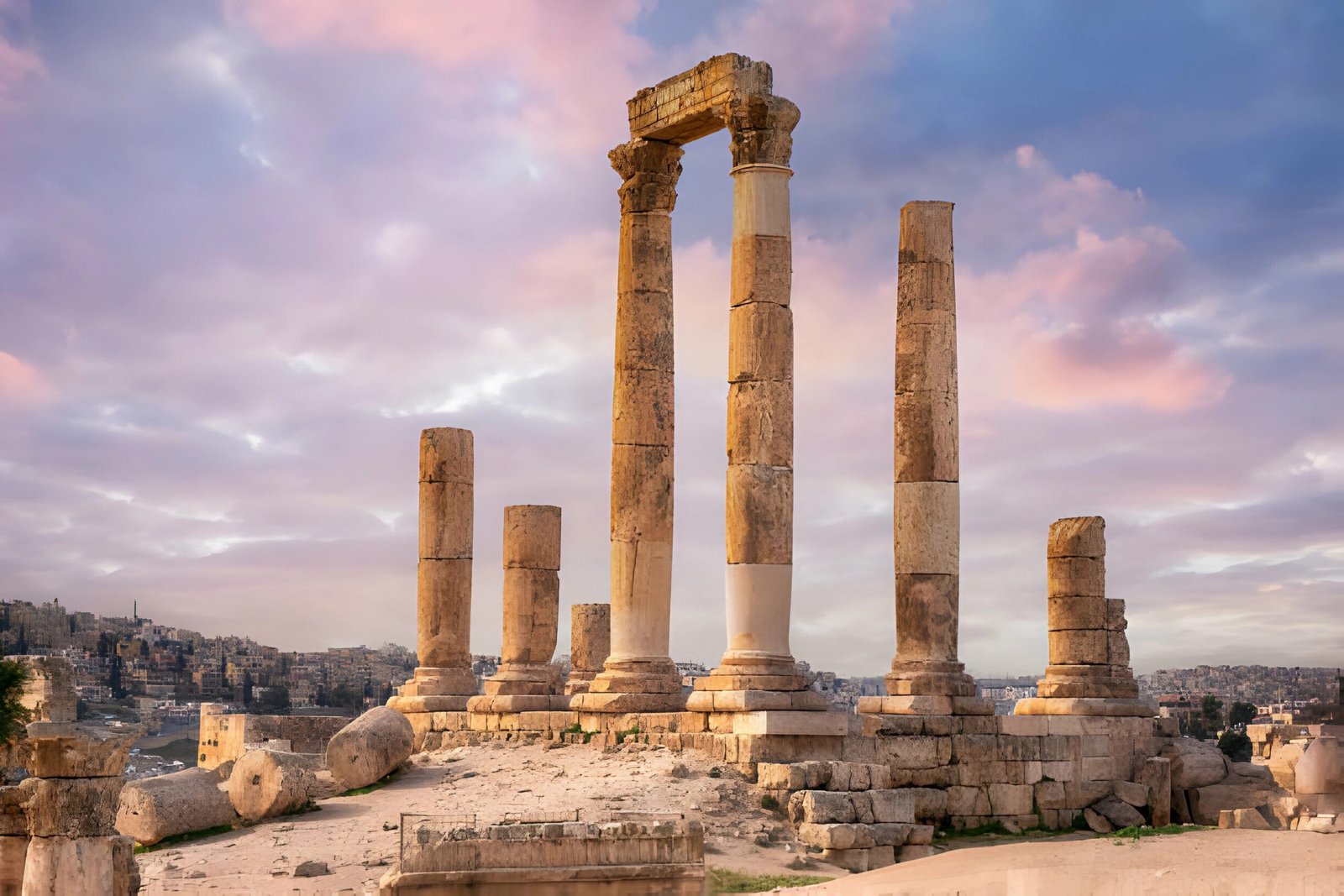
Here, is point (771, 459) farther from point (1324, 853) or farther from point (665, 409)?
point (1324, 853)

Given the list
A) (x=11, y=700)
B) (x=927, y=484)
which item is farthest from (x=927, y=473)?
(x=11, y=700)

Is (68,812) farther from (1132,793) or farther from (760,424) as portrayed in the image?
(1132,793)

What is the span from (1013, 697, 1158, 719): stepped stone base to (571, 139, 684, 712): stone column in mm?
8365

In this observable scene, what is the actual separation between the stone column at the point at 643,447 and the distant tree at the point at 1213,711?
1700 inches

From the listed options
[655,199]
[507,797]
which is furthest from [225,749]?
[655,199]

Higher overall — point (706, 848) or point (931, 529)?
point (931, 529)

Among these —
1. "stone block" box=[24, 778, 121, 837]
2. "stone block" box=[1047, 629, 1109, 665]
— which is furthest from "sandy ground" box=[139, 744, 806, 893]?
"stone block" box=[1047, 629, 1109, 665]

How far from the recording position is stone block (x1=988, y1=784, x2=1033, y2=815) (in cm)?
2420

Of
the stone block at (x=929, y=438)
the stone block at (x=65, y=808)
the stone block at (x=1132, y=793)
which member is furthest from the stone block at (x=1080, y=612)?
the stone block at (x=65, y=808)

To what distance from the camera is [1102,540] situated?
31969 mm

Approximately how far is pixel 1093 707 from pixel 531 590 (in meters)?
10.5

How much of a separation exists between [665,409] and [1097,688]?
1054 cm

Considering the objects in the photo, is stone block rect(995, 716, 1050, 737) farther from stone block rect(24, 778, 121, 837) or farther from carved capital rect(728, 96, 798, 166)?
stone block rect(24, 778, 121, 837)

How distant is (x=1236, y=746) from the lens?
49562mm
